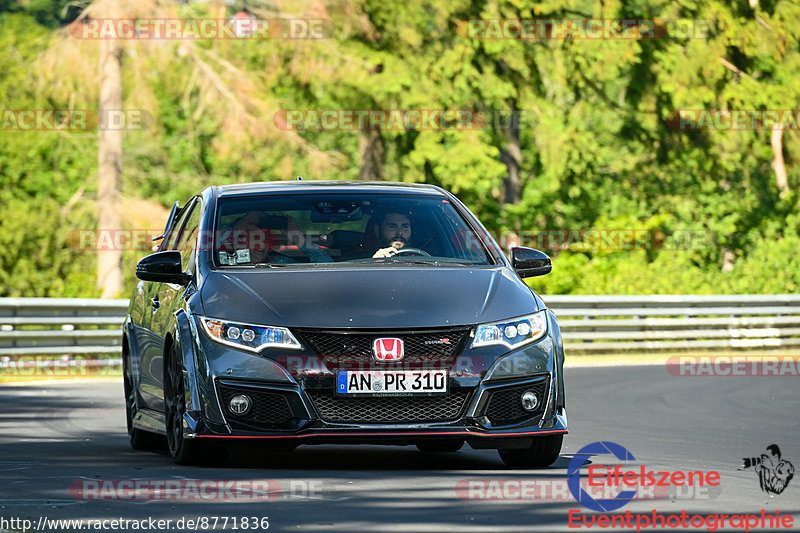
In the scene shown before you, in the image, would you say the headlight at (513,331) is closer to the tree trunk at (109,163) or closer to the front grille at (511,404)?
the front grille at (511,404)

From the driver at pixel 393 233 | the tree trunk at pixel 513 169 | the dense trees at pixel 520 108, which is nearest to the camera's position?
the driver at pixel 393 233

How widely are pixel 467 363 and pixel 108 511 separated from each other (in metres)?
2.20

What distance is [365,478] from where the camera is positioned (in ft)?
28.6

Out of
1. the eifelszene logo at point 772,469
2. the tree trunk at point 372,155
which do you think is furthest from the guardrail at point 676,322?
the eifelszene logo at point 772,469

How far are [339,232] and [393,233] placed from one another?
319 mm

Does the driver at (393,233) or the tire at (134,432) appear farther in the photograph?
the tire at (134,432)

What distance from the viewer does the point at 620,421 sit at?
13.9m

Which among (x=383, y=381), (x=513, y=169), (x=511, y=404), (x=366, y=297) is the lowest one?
(x=513, y=169)

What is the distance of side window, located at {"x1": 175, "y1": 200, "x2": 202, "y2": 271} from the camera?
10117 mm

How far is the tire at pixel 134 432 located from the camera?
1095 centimetres

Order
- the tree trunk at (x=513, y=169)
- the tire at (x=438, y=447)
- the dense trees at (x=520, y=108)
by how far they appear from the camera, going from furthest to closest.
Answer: the tree trunk at (x=513, y=169), the dense trees at (x=520, y=108), the tire at (x=438, y=447)

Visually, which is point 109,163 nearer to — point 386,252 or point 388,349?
point 386,252

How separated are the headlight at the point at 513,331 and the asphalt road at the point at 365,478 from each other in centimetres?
71

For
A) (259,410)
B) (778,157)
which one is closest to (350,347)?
(259,410)
